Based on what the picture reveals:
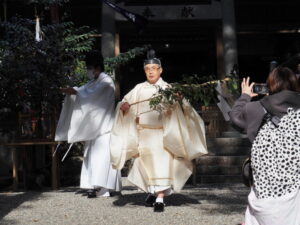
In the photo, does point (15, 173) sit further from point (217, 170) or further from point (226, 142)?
point (226, 142)

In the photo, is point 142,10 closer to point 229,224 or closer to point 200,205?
point 200,205

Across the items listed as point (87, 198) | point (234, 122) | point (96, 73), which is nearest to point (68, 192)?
point (87, 198)

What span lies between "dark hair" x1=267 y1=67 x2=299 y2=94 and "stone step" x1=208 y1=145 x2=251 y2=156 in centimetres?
645

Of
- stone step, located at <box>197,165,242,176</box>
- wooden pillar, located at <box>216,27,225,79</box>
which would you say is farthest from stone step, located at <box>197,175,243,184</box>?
wooden pillar, located at <box>216,27,225,79</box>

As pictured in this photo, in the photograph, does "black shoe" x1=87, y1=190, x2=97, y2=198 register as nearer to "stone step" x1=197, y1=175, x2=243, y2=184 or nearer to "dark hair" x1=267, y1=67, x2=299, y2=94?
"stone step" x1=197, y1=175, x2=243, y2=184

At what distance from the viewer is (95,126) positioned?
7582 mm

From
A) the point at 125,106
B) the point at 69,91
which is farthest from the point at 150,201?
the point at 69,91

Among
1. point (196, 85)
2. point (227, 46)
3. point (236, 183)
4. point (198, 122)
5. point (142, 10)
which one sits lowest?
point (236, 183)

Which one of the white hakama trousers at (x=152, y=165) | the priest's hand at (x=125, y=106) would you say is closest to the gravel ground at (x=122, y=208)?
the white hakama trousers at (x=152, y=165)

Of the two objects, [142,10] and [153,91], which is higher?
[142,10]

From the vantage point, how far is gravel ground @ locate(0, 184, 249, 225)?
547 centimetres

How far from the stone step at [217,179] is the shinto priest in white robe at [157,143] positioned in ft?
9.70

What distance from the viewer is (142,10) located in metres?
13.0

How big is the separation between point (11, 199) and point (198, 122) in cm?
282
